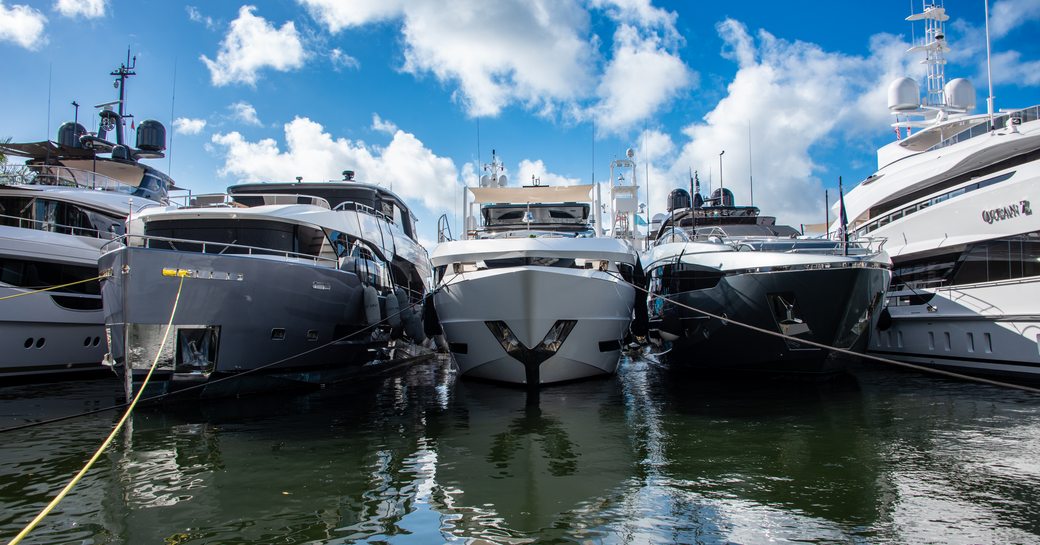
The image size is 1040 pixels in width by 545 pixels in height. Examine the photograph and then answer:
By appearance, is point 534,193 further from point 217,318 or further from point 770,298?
point 217,318

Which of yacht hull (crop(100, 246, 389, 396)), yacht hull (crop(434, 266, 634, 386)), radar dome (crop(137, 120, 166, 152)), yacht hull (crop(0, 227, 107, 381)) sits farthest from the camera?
radar dome (crop(137, 120, 166, 152))

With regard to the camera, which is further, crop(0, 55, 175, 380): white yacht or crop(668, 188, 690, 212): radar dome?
crop(668, 188, 690, 212): radar dome

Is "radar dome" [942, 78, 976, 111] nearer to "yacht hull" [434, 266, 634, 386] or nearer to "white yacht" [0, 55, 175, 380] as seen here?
"yacht hull" [434, 266, 634, 386]

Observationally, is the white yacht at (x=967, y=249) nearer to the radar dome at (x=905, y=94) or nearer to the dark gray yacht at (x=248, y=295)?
the radar dome at (x=905, y=94)

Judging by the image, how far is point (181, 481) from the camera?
575 centimetres

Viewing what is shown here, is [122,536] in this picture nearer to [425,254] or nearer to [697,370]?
[697,370]

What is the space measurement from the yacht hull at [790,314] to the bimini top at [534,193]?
18.1 feet

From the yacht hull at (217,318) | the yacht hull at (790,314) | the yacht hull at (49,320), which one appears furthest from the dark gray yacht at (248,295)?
the yacht hull at (790,314)

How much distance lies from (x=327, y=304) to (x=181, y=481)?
6079 mm

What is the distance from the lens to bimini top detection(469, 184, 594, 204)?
56.7 feet

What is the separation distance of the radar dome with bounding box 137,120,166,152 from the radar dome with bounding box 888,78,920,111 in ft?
88.5

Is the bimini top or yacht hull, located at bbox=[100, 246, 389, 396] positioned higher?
the bimini top

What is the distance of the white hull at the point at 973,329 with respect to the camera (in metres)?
11.4

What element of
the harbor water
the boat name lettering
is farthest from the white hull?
the harbor water
